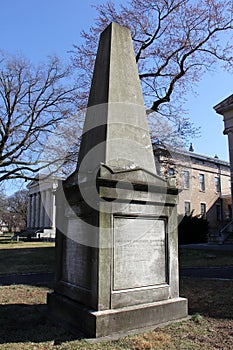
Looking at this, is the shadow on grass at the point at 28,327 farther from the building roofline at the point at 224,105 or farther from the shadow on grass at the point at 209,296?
the building roofline at the point at 224,105

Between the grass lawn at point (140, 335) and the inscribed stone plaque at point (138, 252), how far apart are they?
0.76 meters

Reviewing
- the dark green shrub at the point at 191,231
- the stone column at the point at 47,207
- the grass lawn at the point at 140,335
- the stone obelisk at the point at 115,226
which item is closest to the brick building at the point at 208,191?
the dark green shrub at the point at 191,231

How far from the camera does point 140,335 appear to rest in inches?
167

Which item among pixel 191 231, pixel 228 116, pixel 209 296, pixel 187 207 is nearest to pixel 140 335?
pixel 209 296

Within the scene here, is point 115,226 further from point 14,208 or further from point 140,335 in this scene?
point 14,208

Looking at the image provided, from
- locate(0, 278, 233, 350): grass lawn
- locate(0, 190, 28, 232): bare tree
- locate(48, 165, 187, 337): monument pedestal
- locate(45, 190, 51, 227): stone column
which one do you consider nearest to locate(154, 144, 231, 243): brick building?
locate(45, 190, 51, 227): stone column

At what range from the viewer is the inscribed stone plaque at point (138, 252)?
4.68 m

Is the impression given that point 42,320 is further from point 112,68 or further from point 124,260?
point 112,68

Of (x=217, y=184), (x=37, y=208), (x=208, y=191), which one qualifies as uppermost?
(x=217, y=184)

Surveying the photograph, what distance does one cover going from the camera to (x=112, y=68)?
5.88 m

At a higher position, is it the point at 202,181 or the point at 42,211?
the point at 202,181

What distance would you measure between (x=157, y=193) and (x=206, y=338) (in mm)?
2271

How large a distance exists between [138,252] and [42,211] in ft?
203

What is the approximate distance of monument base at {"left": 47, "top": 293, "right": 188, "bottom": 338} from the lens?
4.16 m
